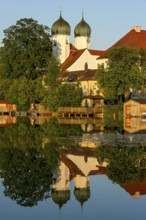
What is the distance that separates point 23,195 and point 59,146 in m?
10.9

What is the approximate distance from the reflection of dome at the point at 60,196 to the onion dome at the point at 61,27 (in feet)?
263

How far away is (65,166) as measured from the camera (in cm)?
1591

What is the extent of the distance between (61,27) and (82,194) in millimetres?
80796

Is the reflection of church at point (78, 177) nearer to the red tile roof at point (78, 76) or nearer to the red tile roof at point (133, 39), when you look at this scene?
the red tile roof at point (78, 76)

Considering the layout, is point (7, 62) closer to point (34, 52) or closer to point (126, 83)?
point (34, 52)

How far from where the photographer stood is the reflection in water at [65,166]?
459 inches

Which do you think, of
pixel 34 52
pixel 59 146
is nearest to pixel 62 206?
pixel 59 146

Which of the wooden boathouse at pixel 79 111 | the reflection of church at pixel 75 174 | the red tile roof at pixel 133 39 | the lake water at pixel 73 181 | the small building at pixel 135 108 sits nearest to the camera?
the lake water at pixel 73 181

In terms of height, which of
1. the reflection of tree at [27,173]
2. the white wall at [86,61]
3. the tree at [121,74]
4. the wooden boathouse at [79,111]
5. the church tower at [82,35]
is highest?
the church tower at [82,35]

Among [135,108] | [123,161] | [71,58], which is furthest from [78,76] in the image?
[123,161]

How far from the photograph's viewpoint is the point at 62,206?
10.2 meters

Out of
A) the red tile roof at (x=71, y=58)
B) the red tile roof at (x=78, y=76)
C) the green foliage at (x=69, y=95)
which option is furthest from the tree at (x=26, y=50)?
the red tile roof at (x=71, y=58)

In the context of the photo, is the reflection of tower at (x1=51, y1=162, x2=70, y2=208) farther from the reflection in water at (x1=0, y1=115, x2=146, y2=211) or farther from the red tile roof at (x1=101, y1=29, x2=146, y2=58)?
the red tile roof at (x1=101, y1=29, x2=146, y2=58)

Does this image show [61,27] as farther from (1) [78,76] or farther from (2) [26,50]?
(2) [26,50]
